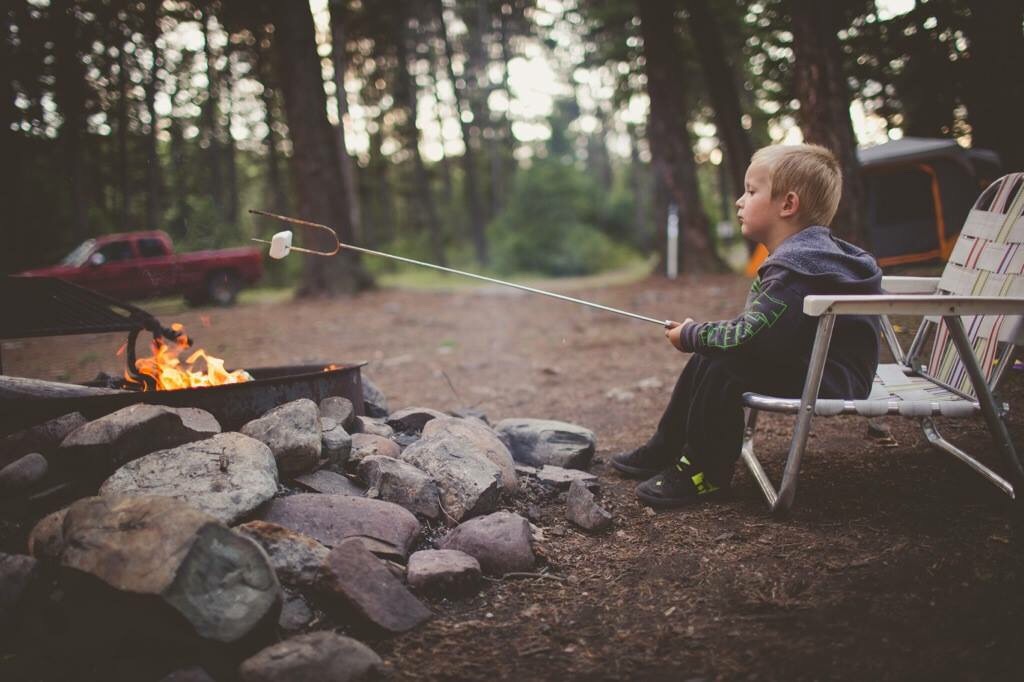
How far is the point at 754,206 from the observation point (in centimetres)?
271

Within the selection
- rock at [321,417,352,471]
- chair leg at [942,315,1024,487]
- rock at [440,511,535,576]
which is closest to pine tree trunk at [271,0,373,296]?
rock at [321,417,352,471]

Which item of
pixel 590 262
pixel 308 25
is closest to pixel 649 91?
pixel 308 25

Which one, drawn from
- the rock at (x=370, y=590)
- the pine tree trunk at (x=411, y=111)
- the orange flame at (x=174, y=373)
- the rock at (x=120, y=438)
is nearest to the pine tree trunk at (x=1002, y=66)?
the rock at (x=370, y=590)

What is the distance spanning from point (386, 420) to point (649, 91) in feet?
34.4

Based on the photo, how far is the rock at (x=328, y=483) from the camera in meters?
2.71

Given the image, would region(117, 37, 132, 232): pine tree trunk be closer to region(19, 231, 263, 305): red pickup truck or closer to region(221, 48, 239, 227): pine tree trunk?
region(221, 48, 239, 227): pine tree trunk

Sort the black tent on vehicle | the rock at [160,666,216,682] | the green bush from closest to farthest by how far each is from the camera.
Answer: the rock at [160,666,216,682] → the black tent on vehicle → the green bush

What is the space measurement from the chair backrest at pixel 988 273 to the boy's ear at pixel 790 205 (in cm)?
92

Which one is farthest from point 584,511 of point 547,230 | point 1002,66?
point 547,230

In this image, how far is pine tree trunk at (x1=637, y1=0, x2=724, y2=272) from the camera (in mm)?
12039

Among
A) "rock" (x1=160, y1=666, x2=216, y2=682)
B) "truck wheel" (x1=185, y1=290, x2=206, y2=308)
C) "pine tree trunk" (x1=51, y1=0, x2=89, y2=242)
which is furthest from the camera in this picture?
"truck wheel" (x1=185, y1=290, x2=206, y2=308)

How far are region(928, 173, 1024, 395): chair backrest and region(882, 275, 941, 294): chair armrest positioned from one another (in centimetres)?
4

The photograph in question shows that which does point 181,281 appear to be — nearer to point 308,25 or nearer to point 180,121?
point 308,25

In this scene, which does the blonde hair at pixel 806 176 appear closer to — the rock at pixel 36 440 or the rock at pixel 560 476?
the rock at pixel 560 476
